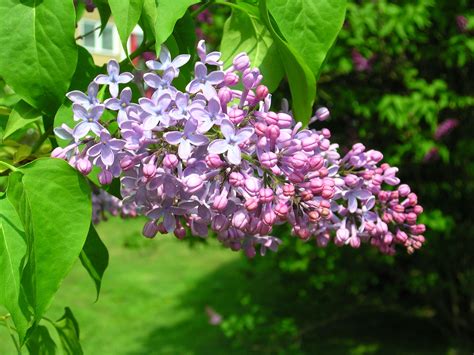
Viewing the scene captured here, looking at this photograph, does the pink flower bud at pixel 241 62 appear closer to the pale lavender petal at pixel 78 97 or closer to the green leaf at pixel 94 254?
the pale lavender petal at pixel 78 97

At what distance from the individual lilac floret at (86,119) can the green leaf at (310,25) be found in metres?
0.31

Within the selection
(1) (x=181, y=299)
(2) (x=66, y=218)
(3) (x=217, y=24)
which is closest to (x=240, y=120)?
(2) (x=66, y=218)

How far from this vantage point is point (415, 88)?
4.67m

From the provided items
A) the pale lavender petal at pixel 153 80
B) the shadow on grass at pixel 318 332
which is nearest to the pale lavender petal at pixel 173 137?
the pale lavender petal at pixel 153 80

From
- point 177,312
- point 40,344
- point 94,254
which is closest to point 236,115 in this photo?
point 94,254

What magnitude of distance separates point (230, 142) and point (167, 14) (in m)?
0.23

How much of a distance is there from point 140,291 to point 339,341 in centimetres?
268

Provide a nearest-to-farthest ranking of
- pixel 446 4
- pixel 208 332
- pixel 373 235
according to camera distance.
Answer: pixel 373 235 → pixel 446 4 → pixel 208 332

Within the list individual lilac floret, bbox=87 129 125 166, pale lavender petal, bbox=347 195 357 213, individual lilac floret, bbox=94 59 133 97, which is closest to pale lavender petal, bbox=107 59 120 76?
individual lilac floret, bbox=94 59 133 97

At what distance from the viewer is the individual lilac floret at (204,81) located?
3.92 ft

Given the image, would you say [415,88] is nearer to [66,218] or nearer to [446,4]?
[446,4]

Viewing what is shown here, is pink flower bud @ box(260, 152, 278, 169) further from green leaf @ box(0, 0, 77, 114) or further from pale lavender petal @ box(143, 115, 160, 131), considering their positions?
green leaf @ box(0, 0, 77, 114)

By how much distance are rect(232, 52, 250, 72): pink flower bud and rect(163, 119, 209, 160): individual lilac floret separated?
0.16 metres

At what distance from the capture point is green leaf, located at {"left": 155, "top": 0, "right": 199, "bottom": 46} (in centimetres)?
120
